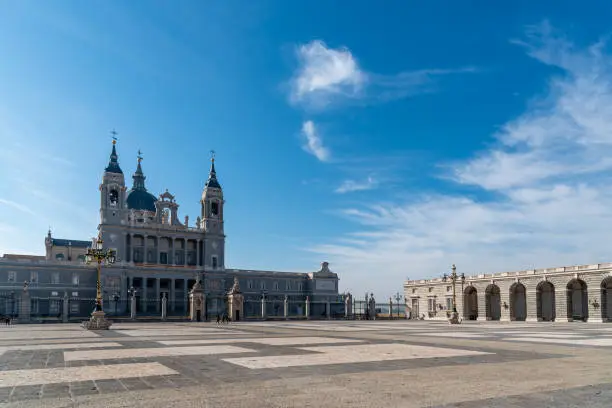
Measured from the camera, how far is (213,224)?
93875 millimetres

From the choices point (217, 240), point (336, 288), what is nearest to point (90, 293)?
point (217, 240)

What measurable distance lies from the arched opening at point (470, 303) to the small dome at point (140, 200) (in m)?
59.4

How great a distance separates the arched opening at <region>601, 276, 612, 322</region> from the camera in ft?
200

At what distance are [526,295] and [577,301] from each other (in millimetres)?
6996

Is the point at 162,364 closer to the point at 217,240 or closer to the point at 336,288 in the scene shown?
the point at 217,240

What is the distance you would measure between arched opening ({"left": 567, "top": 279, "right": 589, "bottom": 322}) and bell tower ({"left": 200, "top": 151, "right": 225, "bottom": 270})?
2180 inches

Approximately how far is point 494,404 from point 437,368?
4.95 metres

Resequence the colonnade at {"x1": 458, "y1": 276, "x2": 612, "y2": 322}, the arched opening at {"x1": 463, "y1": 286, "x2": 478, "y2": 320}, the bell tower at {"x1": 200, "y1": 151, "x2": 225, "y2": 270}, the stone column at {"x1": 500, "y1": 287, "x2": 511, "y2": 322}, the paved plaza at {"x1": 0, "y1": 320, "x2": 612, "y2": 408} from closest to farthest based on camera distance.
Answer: the paved plaza at {"x1": 0, "y1": 320, "x2": 612, "y2": 408} < the colonnade at {"x1": 458, "y1": 276, "x2": 612, "y2": 322} < the stone column at {"x1": 500, "y1": 287, "x2": 511, "y2": 322} < the arched opening at {"x1": 463, "y1": 286, "x2": 478, "y2": 320} < the bell tower at {"x1": 200, "y1": 151, "x2": 225, "y2": 270}

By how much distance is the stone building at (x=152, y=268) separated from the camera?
75625 mm

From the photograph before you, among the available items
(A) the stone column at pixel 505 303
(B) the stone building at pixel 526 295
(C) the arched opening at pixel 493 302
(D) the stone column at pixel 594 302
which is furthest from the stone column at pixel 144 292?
(D) the stone column at pixel 594 302

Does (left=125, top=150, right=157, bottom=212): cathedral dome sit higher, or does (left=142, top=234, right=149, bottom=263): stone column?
(left=125, top=150, right=157, bottom=212): cathedral dome

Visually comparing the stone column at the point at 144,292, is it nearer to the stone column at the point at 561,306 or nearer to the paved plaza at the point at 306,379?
the stone column at the point at 561,306

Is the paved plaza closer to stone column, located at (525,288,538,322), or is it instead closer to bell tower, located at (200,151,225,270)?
stone column, located at (525,288,538,322)

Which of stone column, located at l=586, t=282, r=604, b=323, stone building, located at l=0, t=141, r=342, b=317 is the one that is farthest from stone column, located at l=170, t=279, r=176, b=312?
stone column, located at l=586, t=282, r=604, b=323
